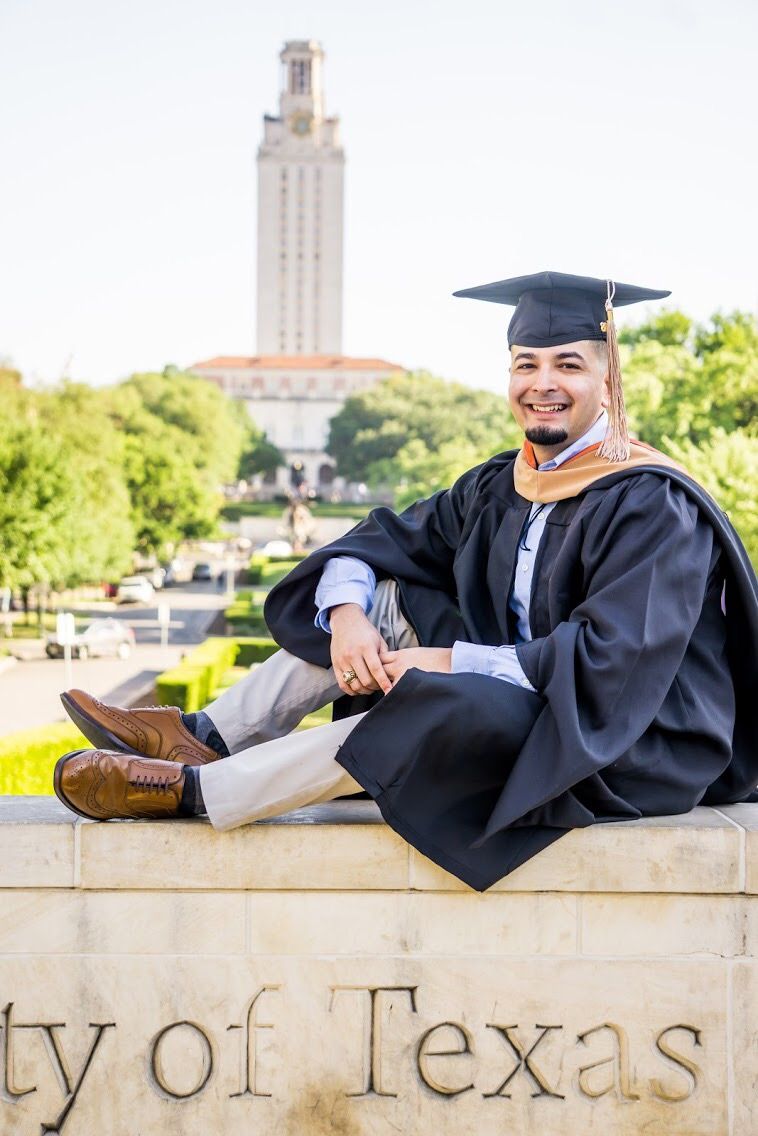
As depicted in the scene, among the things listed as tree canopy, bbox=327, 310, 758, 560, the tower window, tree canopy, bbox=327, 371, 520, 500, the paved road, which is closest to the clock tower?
the tower window

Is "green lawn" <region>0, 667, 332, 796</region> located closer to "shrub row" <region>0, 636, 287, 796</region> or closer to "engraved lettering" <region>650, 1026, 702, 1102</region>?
"shrub row" <region>0, 636, 287, 796</region>

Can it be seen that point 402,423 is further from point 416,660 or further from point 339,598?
point 416,660

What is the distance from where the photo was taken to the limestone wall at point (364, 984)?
10.2ft

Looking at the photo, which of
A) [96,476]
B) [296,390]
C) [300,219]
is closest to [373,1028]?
[96,476]

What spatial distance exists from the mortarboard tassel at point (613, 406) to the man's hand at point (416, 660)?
65 cm

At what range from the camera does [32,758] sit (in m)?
10.4

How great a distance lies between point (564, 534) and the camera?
343 centimetres

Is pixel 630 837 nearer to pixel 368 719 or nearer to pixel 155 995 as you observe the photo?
pixel 368 719

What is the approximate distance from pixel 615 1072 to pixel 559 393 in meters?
1.66

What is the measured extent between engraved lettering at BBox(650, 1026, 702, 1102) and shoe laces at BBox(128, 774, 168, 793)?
1.27 metres

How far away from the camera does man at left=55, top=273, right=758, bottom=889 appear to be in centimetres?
300

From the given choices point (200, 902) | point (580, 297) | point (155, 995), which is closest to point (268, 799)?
point (200, 902)

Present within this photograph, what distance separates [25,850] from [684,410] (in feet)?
99.4

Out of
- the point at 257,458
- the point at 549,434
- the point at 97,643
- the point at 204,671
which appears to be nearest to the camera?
the point at 549,434
